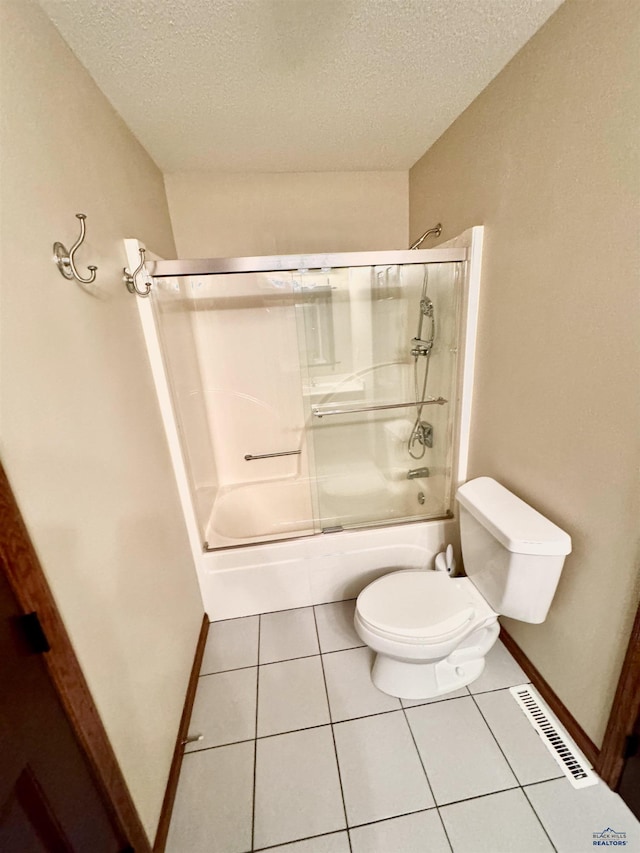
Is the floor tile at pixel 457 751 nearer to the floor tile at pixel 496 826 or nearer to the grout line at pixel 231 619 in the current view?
the floor tile at pixel 496 826

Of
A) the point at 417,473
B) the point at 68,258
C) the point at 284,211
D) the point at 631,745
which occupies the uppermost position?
the point at 284,211

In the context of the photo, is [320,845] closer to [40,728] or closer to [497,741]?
[497,741]

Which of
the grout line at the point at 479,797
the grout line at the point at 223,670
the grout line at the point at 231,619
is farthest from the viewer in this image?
the grout line at the point at 231,619

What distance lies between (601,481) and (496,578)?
504 millimetres

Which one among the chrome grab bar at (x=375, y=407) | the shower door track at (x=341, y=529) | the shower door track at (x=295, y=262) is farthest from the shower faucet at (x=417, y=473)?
the shower door track at (x=295, y=262)

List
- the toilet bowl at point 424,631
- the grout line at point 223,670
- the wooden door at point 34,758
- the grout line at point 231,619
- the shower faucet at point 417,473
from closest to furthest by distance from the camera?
the wooden door at point 34,758 → the toilet bowl at point 424,631 → the grout line at point 223,670 → the grout line at point 231,619 → the shower faucet at point 417,473

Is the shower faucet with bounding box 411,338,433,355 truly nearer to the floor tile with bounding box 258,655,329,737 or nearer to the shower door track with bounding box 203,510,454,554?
the shower door track with bounding box 203,510,454,554

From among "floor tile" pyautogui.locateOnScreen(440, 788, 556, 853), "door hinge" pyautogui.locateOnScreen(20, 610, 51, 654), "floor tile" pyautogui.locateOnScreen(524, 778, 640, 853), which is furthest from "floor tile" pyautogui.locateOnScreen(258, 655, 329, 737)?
"door hinge" pyautogui.locateOnScreen(20, 610, 51, 654)

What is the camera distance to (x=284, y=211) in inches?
76.4

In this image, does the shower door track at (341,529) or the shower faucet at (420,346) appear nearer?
the shower door track at (341,529)

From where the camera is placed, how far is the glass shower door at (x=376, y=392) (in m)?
1.84

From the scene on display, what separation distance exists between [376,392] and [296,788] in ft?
5.70

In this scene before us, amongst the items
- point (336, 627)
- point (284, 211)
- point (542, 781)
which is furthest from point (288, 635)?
point (284, 211)

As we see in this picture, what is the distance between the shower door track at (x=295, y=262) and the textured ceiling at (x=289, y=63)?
1.74 feet
